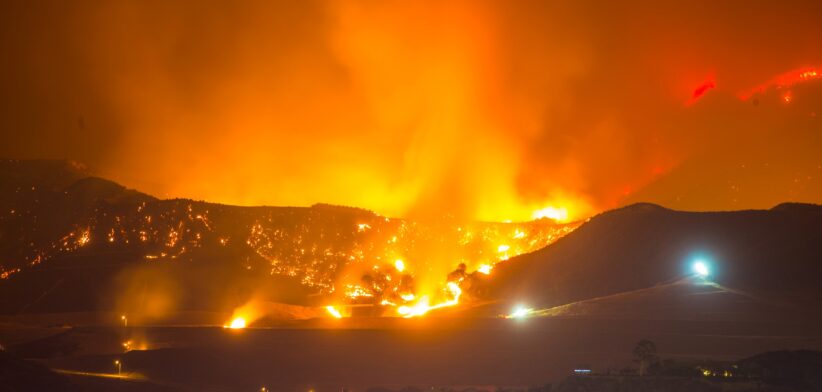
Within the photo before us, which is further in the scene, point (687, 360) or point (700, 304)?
point (700, 304)

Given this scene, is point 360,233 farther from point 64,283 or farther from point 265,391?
point 265,391

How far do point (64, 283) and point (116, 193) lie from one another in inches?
535

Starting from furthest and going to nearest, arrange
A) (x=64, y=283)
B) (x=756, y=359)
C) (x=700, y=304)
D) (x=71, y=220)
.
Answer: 1. (x=71, y=220)
2. (x=64, y=283)
3. (x=700, y=304)
4. (x=756, y=359)

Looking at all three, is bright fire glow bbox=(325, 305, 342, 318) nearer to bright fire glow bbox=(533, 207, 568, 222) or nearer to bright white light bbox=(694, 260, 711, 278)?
bright fire glow bbox=(533, 207, 568, 222)

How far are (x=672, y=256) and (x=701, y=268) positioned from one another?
3.09 metres

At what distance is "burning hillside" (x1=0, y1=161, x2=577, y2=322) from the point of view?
94062mm

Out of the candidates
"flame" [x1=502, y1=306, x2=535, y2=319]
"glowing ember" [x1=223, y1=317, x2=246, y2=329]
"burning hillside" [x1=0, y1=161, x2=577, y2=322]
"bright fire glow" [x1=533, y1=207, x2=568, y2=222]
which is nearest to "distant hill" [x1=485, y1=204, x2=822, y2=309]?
"flame" [x1=502, y1=306, x2=535, y2=319]

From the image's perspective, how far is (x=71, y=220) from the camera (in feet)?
342

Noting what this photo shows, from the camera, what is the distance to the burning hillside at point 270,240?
94.1 meters

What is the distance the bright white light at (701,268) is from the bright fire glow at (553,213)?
1095 inches

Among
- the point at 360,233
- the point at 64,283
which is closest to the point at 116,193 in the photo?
the point at 64,283

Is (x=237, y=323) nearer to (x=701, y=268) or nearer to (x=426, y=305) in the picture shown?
(x=426, y=305)

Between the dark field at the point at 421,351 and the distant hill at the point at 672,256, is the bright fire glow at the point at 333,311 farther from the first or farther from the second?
the distant hill at the point at 672,256

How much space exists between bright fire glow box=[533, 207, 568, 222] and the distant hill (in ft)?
53.4
